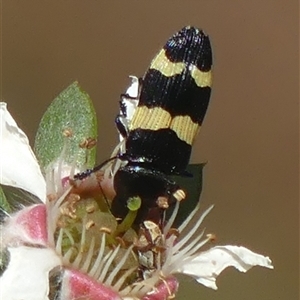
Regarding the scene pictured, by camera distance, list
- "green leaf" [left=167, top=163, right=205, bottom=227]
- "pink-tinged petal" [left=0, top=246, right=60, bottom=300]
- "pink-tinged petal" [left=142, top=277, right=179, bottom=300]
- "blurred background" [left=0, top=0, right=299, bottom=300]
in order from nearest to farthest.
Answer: "pink-tinged petal" [left=0, top=246, right=60, bottom=300] → "pink-tinged petal" [left=142, top=277, right=179, bottom=300] → "green leaf" [left=167, top=163, right=205, bottom=227] → "blurred background" [left=0, top=0, right=299, bottom=300]

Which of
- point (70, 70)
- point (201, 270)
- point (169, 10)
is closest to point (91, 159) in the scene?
point (201, 270)

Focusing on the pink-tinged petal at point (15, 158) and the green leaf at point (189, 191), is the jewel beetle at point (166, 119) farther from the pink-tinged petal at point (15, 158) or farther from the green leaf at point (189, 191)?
the pink-tinged petal at point (15, 158)

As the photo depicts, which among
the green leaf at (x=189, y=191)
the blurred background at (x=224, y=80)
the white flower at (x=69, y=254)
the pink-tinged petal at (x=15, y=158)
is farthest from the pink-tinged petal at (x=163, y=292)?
the blurred background at (x=224, y=80)

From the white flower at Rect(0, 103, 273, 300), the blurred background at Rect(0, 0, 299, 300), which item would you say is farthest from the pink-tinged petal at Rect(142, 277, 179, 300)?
the blurred background at Rect(0, 0, 299, 300)

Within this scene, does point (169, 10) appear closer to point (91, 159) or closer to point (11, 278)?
point (91, 159)

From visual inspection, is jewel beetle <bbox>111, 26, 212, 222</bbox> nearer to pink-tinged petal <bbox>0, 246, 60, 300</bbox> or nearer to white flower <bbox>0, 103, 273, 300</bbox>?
white flower <bbox>0, 103, 273, 300</bbox>

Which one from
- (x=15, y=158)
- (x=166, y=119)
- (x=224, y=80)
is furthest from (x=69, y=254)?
(x=224, y=80)
